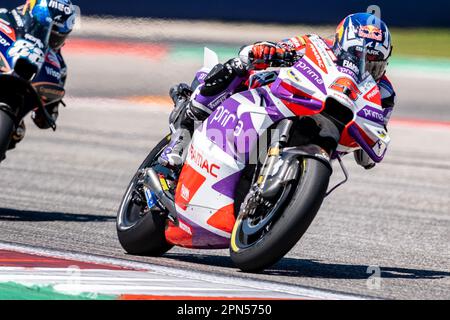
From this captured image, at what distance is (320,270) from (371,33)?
4.44 feet

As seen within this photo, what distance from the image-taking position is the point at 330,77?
19.6 feet

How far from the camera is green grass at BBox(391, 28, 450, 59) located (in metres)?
25.2

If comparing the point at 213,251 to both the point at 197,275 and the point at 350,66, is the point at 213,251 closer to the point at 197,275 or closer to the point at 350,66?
the point at 197,275

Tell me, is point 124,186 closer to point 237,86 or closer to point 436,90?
point 237,86

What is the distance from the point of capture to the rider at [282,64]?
6172 mm

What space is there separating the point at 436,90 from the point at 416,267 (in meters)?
14.6

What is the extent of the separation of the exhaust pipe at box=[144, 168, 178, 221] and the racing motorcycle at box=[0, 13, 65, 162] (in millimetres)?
1475

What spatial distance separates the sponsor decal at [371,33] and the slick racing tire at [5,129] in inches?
117

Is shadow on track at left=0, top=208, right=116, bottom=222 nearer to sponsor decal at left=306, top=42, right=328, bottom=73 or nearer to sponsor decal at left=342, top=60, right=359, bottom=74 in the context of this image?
sponsor decal at left=306, top=42, right=328, bottom=73

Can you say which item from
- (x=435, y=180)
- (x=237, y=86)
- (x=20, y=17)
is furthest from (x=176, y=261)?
(x=435, y=180)

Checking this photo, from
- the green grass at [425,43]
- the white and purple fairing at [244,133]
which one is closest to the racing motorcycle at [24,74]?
the white and purple fairing at [244,133]

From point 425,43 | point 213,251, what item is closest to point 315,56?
point 213,251

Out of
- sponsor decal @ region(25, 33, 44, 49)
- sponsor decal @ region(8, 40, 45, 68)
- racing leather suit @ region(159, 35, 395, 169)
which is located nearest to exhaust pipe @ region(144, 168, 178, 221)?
racing leather suit @ region(159, 35, 395, 169)

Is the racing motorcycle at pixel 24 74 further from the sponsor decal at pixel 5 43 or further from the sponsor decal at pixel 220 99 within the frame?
the sponsor decal at pixel 220 99
